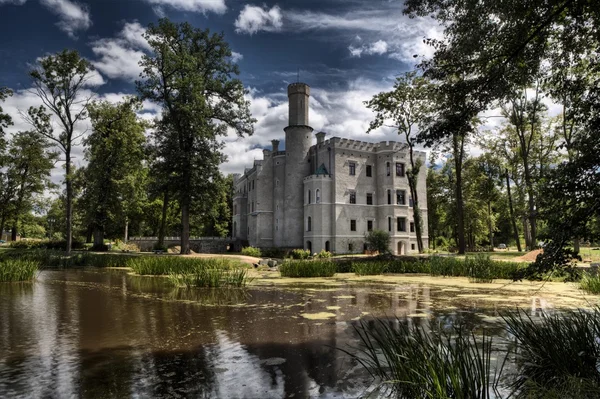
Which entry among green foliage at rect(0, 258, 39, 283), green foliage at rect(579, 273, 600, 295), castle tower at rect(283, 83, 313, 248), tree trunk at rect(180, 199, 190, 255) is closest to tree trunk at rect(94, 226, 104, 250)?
tree trunk at rect(180, 199, 190, 255)

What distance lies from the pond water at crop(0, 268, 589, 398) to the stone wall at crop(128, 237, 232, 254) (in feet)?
Answer: 105

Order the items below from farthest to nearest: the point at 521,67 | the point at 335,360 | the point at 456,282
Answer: the point at 456,282, the point at 521,67, the point at 335,360

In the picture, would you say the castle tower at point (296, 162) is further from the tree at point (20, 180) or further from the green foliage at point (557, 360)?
the green foliage at point (557, 360)

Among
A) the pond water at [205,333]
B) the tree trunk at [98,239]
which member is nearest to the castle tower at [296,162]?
the tree trunk at [98,239]

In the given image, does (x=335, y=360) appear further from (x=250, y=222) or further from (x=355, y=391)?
(x=250, y=222)

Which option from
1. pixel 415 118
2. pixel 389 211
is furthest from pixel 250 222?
pixel 415 118

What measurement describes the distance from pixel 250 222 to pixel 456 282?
3582 centimetres

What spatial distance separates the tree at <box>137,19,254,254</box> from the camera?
1201 inches

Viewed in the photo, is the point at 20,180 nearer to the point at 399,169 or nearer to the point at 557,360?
the point at 399,169

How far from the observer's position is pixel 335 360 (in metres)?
6.05

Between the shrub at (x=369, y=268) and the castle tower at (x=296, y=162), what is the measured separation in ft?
80.6

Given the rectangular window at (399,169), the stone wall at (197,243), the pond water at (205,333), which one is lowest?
the pond water at (205,333)

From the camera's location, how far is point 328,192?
42750 mm

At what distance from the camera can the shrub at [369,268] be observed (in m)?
19.5
